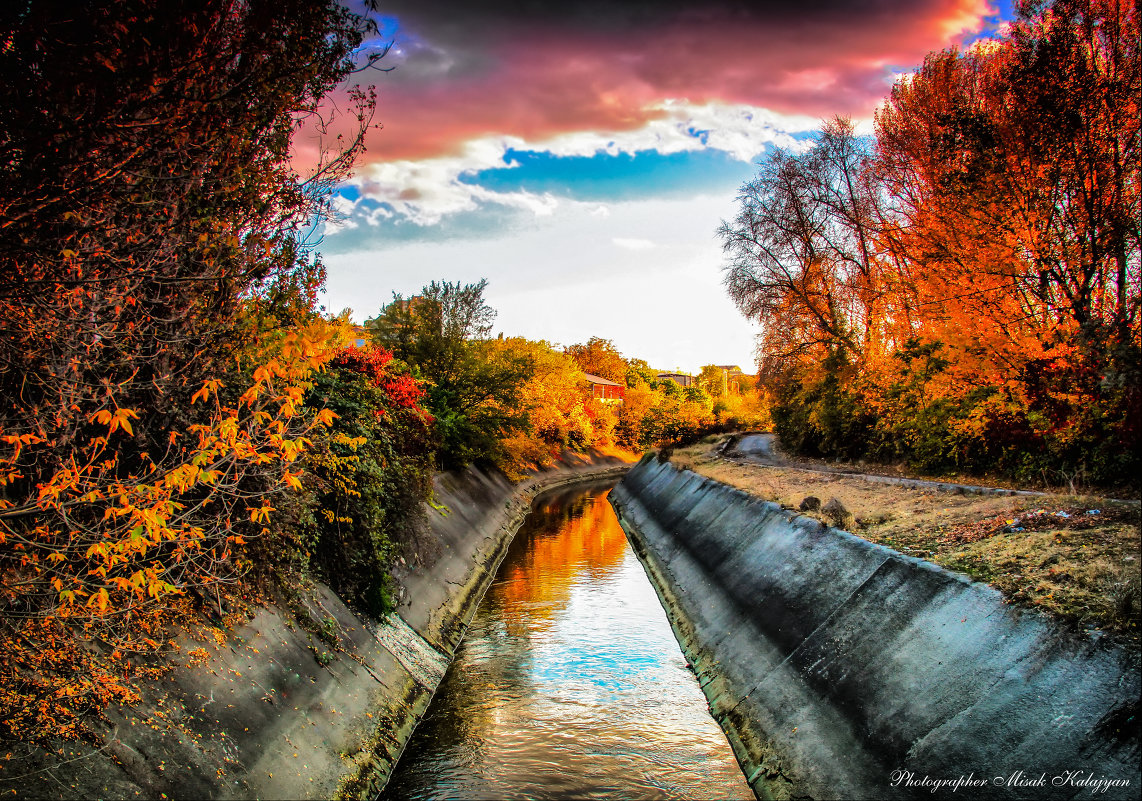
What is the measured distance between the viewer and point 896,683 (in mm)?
6660

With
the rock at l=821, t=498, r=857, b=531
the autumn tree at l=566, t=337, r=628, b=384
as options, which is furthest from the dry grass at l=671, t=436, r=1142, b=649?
the autumn tree at l=566, t=337, r=628, b=384

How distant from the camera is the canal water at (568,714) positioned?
26.0 ft

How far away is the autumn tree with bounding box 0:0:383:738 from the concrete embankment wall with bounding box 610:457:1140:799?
239 inches

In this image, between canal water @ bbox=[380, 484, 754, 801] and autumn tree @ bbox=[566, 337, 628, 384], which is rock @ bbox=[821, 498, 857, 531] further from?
autumn tree @ bbox=[566, 337, 628, 384]

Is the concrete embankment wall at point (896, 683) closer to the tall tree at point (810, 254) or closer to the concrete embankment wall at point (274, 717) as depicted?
the concrete embankment wall at point (274, 717)

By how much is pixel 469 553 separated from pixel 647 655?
7.75 m

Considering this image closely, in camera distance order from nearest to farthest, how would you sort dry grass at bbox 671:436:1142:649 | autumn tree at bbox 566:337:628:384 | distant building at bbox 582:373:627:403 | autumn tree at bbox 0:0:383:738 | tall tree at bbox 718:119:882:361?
1. autumn tree at bbox 0:0:383:738
2. dry grass at bbox 671:436:1142:649
3. tall tree at bbox 718:119:882:361
4. distant building at bbox 582:373:627:403
5. autumn tree at bbox 566:337:628:384

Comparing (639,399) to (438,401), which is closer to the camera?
(438,401)

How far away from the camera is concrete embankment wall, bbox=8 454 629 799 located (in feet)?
16.5

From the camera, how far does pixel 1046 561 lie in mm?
6871

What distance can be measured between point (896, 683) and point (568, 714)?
5018 mm

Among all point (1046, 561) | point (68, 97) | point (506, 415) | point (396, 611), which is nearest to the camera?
point (68, 97)

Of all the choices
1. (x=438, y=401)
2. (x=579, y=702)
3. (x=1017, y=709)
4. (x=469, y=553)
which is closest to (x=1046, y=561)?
(x=1017, y=709)

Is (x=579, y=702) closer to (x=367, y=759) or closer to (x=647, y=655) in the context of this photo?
(x=647, y=655)
